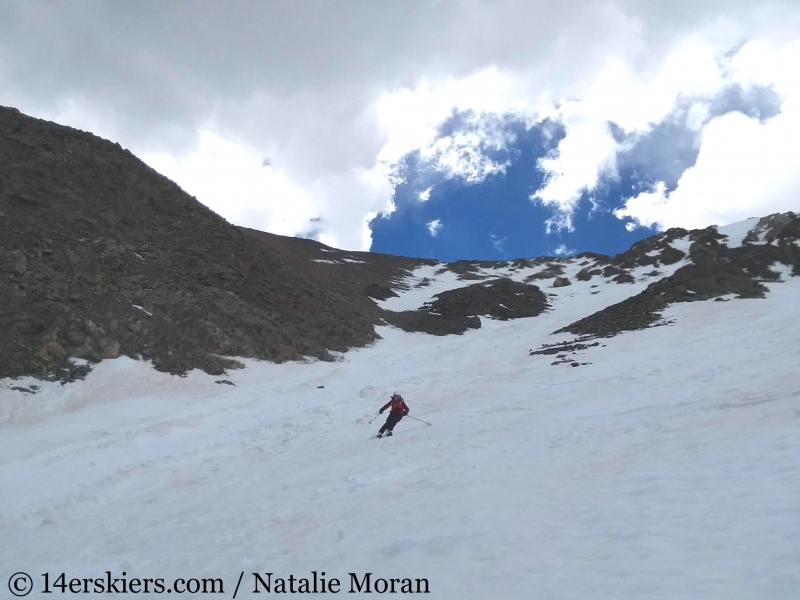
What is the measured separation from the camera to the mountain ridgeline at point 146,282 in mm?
18000

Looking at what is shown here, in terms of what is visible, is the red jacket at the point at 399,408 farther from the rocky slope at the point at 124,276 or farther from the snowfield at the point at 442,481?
the rocky slope at the point at 124,276

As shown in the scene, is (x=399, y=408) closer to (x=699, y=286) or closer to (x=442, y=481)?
(x=442, y=481)

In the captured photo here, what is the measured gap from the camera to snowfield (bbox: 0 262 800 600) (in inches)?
185

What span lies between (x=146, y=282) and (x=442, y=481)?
20376mm

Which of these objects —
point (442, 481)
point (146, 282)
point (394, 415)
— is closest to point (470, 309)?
point (146, 282)

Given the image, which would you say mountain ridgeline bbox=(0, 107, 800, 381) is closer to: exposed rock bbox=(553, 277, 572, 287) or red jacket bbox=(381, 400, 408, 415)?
red jacket bbox=(381, 400, 408, 415)

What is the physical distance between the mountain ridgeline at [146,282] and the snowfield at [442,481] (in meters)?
2.25

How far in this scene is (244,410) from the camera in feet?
54.2

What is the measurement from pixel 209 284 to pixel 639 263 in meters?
61.3

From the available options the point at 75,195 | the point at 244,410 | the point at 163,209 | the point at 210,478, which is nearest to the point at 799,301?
the point at 244,410

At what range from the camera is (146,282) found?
75.5 feet

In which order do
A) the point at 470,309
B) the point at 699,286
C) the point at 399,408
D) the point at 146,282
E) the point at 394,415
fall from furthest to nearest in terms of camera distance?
the point at 470,309
the point at 699,286
the point at 146,282
the point at 399,408
the point at 394,415

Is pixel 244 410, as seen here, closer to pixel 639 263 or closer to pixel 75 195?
pixel 75 195

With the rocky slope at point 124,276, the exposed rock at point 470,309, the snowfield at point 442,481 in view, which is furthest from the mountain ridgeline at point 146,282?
the snowfield at point 442,481
